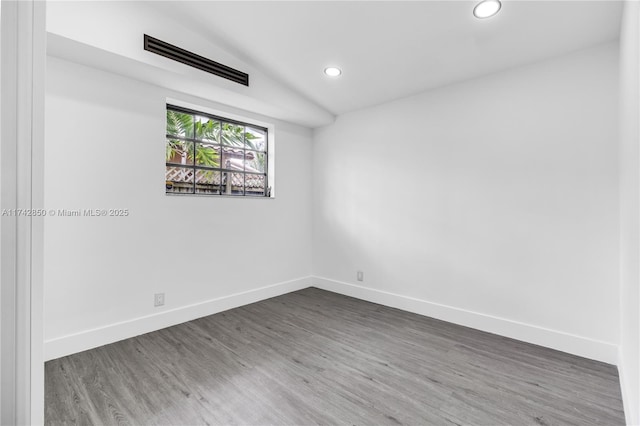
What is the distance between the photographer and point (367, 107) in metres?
3.58

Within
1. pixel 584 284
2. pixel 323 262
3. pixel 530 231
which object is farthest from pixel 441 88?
pixel 323 262

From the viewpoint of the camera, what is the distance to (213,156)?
3287 mm

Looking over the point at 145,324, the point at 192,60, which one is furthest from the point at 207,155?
the point at 145,324

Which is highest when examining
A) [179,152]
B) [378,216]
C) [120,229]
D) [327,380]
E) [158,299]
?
[179,152]

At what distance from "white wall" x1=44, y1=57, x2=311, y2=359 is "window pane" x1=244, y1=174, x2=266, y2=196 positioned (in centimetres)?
25

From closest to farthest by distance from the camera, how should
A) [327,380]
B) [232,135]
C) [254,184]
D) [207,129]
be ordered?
[327,380] → [207,129] → [232,135] → [254,184]

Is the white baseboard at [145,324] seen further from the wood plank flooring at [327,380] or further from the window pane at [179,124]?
the window pane at [179,124]

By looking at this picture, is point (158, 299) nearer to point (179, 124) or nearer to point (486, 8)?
point (179, 124)

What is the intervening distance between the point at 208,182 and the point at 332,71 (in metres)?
1.75

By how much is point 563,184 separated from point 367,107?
2.12 meters

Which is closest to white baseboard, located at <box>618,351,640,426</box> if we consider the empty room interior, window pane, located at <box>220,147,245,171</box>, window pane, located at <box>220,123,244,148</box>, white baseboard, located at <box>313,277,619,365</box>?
the empty room interior

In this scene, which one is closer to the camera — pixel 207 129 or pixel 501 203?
pixel 501 203

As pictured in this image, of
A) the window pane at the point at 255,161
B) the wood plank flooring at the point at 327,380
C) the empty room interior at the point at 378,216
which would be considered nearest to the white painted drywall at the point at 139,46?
the empty room interior at the point at 378,216

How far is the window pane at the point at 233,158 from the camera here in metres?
3.38
